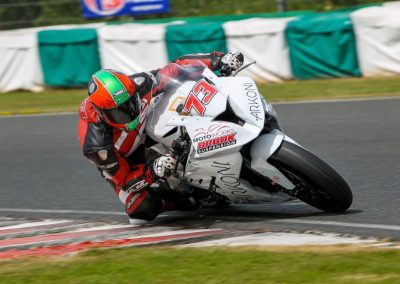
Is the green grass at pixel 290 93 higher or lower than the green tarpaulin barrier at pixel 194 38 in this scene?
lower

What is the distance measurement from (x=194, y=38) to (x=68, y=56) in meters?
2.60

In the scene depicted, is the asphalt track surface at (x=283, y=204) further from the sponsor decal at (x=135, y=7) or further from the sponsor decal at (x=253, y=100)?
the sponsor decal at (x=135, y=7)

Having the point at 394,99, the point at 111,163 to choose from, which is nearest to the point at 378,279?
the point at 111,163

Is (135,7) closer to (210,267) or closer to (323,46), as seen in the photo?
(323,46)

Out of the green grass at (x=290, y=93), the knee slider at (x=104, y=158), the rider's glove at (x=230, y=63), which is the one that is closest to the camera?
the knee slider at (x=104, y=158)

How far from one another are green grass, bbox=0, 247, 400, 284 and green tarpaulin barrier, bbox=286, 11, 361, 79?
902cm

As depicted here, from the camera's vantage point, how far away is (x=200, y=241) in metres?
5.80

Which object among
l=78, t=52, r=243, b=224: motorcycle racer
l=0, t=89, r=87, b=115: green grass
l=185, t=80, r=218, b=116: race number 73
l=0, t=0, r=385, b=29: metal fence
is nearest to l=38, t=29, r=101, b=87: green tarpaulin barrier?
l=0, t=89, r=87, b=115: green grass

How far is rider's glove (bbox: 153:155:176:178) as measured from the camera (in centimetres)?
588

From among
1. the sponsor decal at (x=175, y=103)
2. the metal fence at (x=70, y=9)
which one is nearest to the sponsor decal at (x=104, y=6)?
the metal fence at (x=70, y=9)

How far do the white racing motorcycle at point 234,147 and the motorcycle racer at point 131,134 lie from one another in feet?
0.49

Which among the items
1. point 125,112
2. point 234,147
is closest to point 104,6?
point 125,112

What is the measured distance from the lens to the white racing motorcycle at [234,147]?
5742mm

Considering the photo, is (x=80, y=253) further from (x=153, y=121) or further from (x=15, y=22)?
(x=15, y=22)
